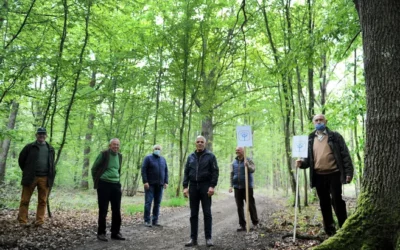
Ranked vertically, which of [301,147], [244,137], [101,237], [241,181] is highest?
[244,137]

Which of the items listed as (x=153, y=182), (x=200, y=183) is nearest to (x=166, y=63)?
(x=153, y=182)

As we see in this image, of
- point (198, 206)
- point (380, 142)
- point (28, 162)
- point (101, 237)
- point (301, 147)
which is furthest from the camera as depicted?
point (28, 162)

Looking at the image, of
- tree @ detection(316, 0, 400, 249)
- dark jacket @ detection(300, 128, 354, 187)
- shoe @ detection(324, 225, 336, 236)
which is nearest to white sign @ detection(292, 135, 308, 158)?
dark jacket @ detection(300, 128, 354, 187)

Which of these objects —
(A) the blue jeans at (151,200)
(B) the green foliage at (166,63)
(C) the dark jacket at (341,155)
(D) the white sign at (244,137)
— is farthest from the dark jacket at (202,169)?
(A) the blue jeans at (151,200)

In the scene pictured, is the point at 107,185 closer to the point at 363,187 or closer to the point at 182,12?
the point at 363,187

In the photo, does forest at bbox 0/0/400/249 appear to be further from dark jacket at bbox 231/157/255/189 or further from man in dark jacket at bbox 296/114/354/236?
dark jacket at bbox 231/157/255/189

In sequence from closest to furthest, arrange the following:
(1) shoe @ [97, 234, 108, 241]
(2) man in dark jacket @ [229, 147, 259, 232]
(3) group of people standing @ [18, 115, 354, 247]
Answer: (3) group of people standing @ [18, 115, 354, 247] → (1) shoe @ [97, 234, 108, 241] → (2) man in dark jacket @ [229, 147, 259, 232]

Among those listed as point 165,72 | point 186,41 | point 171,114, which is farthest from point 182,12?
point 171,114

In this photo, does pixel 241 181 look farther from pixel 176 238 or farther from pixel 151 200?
pixel 151 200

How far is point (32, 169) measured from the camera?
7301 mm

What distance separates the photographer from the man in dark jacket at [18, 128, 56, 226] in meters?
7.20

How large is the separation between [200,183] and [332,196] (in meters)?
2.51

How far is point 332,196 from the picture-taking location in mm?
5402

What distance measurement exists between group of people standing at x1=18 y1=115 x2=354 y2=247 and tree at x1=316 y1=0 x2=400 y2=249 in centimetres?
162
